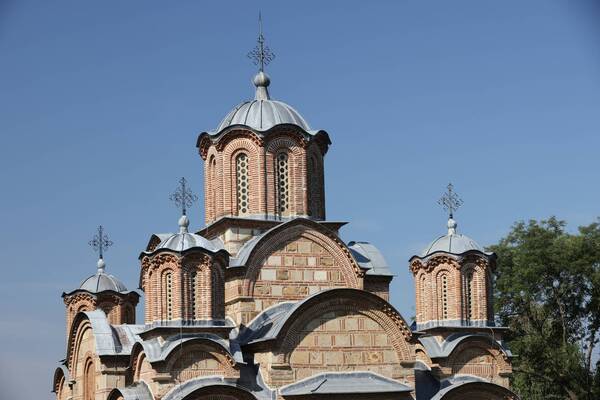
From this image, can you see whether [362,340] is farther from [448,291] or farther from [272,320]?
[448,291]

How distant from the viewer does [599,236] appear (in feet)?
120

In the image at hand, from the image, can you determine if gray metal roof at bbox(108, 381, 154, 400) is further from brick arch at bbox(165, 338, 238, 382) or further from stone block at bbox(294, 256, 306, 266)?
stone block at bbox(294, 256, 306, 266)

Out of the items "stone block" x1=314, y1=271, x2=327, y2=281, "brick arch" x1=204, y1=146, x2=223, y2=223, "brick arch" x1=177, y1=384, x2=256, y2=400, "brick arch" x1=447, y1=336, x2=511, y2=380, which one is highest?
"brick arch" x1=204, y1=146, x2=223, y2=223

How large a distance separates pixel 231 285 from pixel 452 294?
533 centimetres

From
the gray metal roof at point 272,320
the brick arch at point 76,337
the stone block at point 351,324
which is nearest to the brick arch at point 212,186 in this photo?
the gray metal roof at point 272,320

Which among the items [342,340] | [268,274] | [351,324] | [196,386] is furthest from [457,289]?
[196,386]

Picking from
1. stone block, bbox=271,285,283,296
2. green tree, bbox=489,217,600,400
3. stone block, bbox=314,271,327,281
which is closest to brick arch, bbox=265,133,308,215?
stone block, bbox=314,271,327,281

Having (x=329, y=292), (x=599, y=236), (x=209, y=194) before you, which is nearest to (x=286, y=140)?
(x=209, y=194)

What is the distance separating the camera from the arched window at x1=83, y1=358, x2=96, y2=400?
2598 cm

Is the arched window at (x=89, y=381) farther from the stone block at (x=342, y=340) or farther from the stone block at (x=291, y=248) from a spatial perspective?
the stone block at (x=342, y=340)

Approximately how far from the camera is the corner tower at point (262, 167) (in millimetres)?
26297

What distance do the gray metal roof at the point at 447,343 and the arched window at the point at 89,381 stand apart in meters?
7.83

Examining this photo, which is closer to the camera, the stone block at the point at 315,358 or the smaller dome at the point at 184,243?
the smaller dome at the point at 184,243

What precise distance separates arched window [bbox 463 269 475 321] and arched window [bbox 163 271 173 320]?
743 cm
